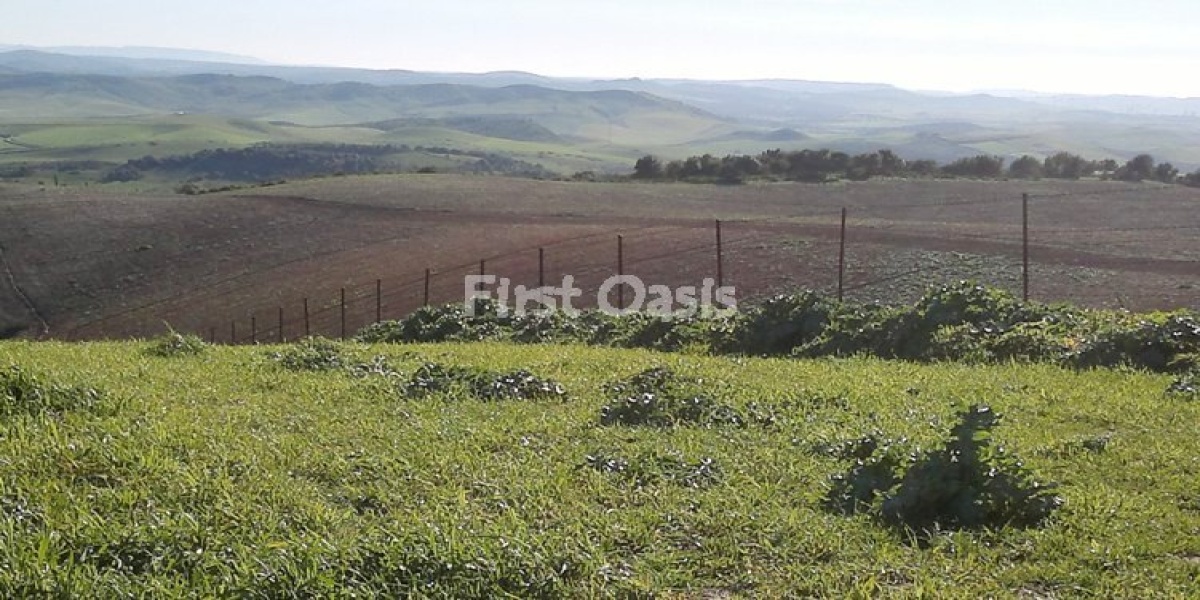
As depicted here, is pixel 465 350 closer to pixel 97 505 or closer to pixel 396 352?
pixel 396 352

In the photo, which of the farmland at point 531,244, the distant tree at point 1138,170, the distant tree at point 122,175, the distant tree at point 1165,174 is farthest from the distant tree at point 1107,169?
the distant tree at point 122,175

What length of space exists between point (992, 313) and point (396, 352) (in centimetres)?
749

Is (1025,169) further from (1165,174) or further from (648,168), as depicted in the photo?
(648,168)

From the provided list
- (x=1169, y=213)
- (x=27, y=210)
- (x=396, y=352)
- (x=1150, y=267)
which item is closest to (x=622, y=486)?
(x=396, y=352)

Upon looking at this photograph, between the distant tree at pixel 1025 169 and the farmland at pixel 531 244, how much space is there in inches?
309

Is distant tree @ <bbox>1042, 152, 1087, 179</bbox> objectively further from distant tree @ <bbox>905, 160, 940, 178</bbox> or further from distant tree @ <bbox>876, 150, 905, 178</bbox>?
distant tree @ <bbox>876, 150, 905, 178</bbox>

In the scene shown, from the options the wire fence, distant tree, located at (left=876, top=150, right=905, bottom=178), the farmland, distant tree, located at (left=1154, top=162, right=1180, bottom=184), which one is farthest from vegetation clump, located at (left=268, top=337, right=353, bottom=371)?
distant tree, located at (left=876, top=150, right=905, bottom=178)

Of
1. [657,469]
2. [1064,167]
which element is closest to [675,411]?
[657,469]

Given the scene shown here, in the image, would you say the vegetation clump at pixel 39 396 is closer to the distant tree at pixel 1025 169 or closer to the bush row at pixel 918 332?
the bush row at pixel 918 332

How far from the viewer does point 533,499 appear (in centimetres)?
660

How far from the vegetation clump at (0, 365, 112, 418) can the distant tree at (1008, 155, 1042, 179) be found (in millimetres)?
63211

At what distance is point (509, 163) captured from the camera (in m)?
152

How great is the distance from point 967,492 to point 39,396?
6.37 metres

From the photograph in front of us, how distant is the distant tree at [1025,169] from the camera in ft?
216
